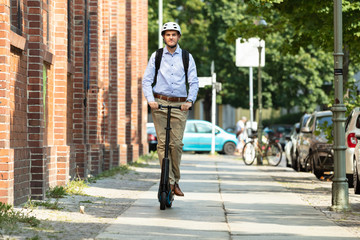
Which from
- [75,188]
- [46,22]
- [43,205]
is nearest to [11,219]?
[43,205]

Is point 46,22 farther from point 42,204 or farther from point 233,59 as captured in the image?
point 233,59

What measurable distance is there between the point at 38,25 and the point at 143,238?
4561 millimetres

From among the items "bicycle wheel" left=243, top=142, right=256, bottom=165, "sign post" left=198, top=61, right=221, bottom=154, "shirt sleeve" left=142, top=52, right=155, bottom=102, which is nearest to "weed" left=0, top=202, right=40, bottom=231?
"shirt sleeve" left=142, top=52, right=155, bottom=102

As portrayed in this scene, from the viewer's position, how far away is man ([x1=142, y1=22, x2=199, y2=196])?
10.1 metres

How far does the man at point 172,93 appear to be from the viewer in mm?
10102

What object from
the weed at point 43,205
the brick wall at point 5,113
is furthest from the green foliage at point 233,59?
the brick wall at point 5,113

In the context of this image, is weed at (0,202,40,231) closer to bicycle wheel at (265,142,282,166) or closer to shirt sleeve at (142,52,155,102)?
shirt sleeve at (142,52,155,102)

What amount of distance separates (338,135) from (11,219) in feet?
16.4

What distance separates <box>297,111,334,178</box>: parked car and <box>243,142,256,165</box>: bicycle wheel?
10.9 ft

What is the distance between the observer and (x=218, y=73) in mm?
51250

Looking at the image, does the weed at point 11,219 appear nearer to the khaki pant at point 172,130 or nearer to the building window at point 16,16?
the khaki pant at point 172,130

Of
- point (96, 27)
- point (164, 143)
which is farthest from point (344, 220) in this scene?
point (96, 27)

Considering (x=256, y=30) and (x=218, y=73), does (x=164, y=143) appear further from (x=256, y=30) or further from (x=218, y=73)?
(x=218, y=73)

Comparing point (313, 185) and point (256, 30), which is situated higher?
point (256, 30)
